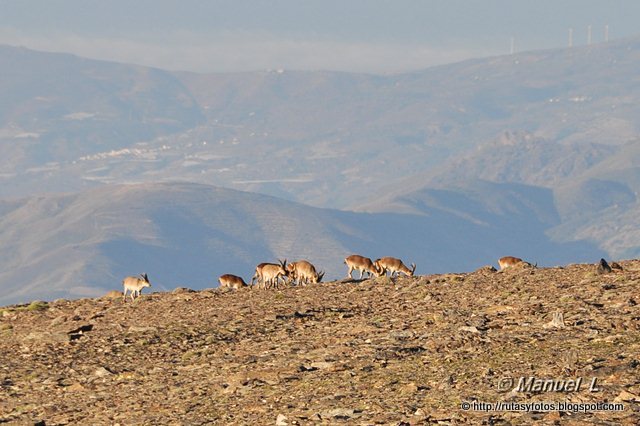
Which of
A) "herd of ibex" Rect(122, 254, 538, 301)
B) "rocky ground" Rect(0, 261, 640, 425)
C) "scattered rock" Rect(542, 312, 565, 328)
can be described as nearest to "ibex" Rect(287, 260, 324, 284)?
"herd of ibex" Rect(122, 254, 538, 301)

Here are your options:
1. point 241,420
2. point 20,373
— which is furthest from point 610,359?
point 20,373

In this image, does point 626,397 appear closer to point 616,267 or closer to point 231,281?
point 616,267

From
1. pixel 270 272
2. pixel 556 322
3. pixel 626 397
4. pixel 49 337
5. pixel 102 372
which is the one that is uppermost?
pixel 270 272

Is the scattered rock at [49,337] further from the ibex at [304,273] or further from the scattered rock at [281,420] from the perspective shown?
the ibex at [304,273]

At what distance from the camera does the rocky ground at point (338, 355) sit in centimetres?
2075

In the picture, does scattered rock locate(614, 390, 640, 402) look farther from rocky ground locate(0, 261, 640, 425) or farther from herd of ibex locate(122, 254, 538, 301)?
herd of ibex locate(122, 254, 538, 301)

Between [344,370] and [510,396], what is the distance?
3.97m

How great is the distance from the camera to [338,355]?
25.1 m

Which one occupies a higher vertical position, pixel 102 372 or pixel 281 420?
pixel 102 372

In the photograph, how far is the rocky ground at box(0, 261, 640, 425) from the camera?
68.1ft


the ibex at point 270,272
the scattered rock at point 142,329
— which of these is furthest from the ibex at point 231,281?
the scattered rock at point 142,329

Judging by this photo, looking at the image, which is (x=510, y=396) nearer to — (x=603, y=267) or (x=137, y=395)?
(x=137, y=395)

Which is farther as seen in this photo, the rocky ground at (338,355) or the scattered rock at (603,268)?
the scattered rock at (603,268)

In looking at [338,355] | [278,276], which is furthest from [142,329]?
[278,276]
